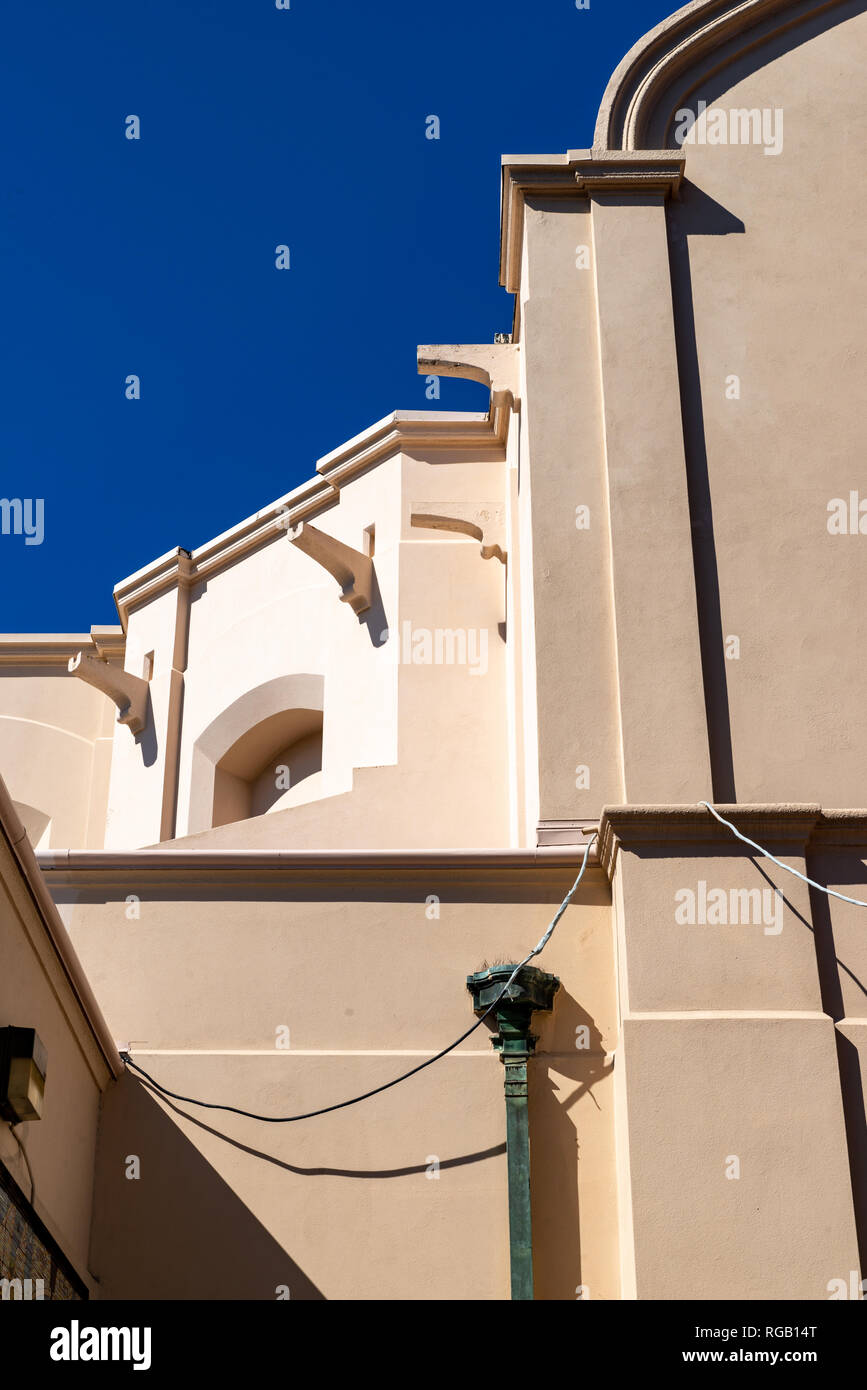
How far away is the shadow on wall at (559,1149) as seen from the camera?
7.27m

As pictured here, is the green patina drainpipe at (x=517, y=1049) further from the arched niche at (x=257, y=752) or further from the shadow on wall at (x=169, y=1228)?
the arched niche at (x=257, y=752)

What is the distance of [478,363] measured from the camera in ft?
36.6

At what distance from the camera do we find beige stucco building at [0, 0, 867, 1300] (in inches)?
279

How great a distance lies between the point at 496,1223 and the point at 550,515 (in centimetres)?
379

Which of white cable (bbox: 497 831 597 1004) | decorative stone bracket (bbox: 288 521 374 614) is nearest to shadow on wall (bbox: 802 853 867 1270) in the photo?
white cable (bbox: 497 831 597 1004)

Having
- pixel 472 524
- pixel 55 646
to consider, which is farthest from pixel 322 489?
pixel 55 646

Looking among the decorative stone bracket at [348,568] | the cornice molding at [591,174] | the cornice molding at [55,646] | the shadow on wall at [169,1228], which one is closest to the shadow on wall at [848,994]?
the shadow on wall at [169,1228]

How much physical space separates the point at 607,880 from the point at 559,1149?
1378 millimetres

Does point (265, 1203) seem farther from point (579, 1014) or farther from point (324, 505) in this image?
point (324, 505)

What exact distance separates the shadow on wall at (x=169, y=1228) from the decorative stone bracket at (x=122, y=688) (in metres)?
6.67

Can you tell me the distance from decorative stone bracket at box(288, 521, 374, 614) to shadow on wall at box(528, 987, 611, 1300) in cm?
524

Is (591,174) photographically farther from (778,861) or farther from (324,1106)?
(324,1106)

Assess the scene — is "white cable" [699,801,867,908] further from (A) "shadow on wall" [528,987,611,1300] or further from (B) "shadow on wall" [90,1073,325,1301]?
(B) "shadow on wall" [90,1073,325,1301]
